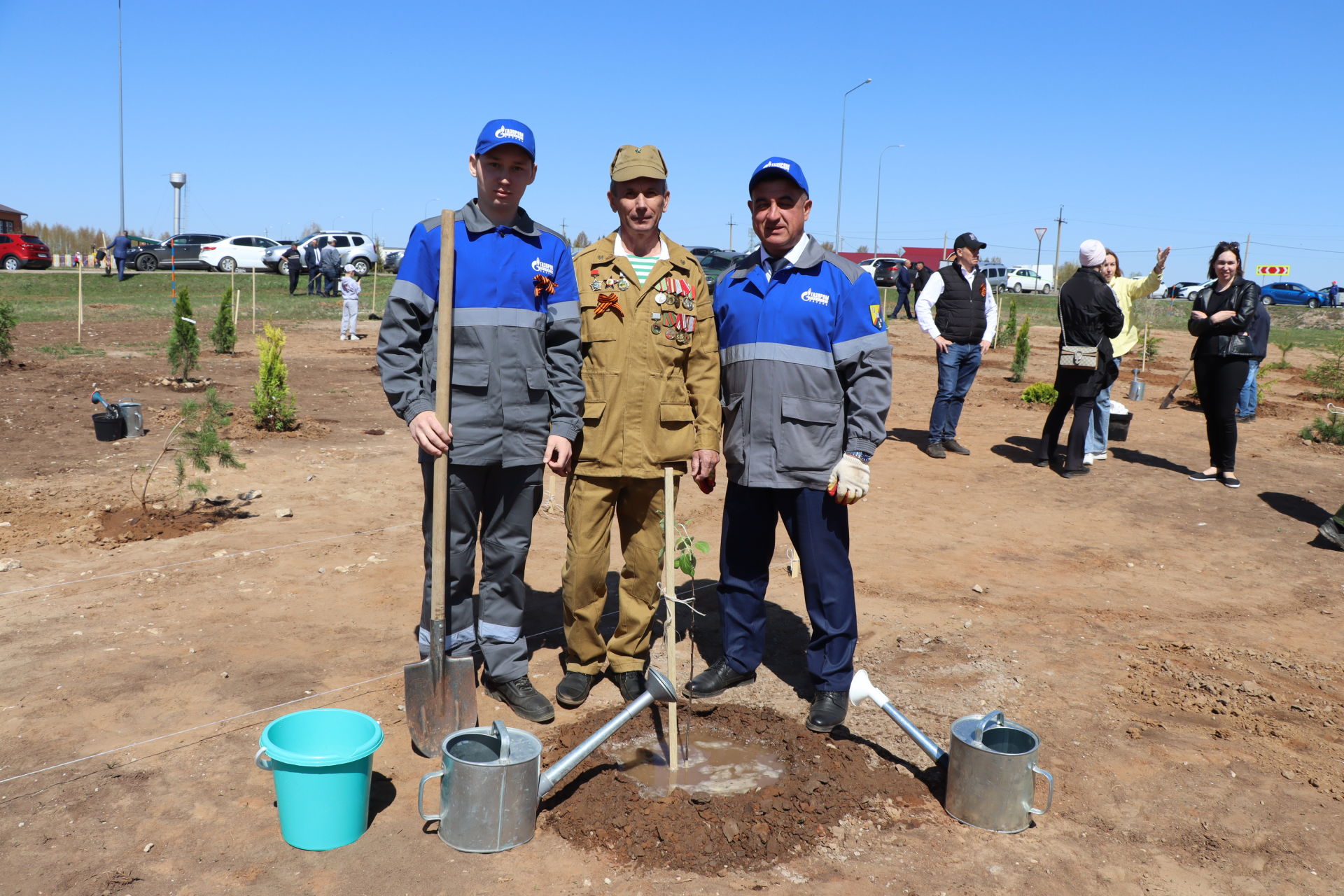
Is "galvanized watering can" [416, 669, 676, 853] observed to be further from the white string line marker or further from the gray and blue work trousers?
the white string line marker

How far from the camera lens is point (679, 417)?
12.9 feet

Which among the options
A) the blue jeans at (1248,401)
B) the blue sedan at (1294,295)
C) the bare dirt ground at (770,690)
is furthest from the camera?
the blue sedan at (1294,295)

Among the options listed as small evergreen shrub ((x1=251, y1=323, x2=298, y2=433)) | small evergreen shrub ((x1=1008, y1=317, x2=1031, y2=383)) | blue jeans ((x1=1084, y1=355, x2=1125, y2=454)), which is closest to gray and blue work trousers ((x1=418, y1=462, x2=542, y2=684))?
small evergreen shrub ((x1=251, y1=323, x2=298, y2=433))

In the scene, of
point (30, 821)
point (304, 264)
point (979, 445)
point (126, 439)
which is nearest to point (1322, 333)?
point (979, 445)

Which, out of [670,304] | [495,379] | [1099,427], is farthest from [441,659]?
[1099,427]

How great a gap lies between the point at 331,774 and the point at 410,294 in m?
1.68

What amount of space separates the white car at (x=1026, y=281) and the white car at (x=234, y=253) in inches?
1249

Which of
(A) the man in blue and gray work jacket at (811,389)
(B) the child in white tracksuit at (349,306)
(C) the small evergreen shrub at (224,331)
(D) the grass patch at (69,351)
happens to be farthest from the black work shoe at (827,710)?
(B) the child in white tracksuit at (349,306)

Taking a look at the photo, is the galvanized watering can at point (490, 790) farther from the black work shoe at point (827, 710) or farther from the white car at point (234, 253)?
the white car at point (234, 253)

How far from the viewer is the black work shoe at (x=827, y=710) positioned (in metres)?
3.81

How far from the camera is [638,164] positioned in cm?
378

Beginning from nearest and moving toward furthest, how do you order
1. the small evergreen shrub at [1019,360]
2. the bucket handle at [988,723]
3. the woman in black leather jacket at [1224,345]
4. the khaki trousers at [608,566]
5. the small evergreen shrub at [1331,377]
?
the bucket handle at [988,723], the khaki trousers at [608,566], the woman in black leather jacket at [1224,345], the small evergreen shrub at [1331,377], the small evergreen shrub at [1019,360]

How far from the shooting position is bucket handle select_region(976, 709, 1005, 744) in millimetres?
3201

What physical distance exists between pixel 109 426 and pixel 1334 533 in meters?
9.54
